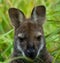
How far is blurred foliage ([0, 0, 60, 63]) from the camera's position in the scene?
886cm

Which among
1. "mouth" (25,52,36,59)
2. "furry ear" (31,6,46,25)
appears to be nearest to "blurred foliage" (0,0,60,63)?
"furry ear" (31,6,46,25)

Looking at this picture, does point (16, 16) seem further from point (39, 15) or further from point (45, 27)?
point (45, 27)

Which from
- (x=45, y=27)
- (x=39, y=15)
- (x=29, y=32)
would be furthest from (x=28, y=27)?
(x=45, y=27)

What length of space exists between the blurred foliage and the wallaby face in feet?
0.55

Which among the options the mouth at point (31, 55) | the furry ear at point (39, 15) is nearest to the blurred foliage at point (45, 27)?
the furry ear at point (39, 15)

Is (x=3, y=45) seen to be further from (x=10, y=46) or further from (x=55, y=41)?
(x=55, y=41)

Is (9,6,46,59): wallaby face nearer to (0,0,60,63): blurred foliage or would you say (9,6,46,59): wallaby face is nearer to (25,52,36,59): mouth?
(25,52,36,59): mouth

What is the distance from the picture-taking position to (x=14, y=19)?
9039 mm

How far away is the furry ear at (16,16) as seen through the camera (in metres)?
8.91

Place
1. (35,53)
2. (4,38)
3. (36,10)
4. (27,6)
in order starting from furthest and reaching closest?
(27,6)
(4,38)
(36,10)
(35,53)

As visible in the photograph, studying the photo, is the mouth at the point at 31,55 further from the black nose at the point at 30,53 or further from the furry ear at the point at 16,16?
the furry ear at the point at 16,16

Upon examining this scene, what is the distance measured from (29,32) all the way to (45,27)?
6.43 ft

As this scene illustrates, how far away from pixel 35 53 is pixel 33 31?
15.4 inches

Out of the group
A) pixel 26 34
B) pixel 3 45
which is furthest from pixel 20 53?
pixel 3 45
